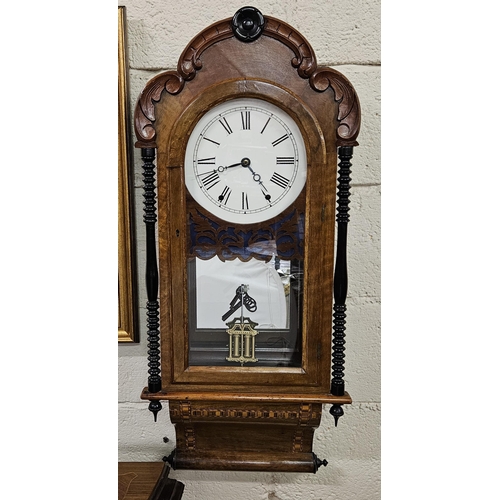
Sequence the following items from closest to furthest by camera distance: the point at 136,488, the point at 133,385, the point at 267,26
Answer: the point at 267,26 < the point at 136,488 < the point at 133,385

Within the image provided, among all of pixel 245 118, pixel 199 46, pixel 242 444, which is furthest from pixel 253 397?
pixel 199 46

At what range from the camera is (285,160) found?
750 millimetres

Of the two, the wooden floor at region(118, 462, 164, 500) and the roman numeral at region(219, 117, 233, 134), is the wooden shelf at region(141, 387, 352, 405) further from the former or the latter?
the roman numeral at region(219, 117, 233, 134)

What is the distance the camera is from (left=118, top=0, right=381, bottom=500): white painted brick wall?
2.83 ft

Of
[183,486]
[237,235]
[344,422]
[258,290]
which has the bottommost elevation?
[183,486]

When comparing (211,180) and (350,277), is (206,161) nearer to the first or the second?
(211,180)

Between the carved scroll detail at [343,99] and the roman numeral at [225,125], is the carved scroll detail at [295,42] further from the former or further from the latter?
the roman numeral at [225,125]

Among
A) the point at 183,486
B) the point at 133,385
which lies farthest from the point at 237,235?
the point at 183,486

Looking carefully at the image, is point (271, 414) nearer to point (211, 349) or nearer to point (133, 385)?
point (211, 349)

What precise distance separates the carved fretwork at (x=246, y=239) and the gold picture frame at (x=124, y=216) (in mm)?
202

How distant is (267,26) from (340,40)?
216 mm

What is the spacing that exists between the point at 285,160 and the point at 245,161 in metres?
0.07

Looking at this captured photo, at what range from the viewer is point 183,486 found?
0.91 m

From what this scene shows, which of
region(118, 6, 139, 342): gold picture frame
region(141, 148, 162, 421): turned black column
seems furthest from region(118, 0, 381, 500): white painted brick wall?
region(141, 148, 162, 421): turned black column
